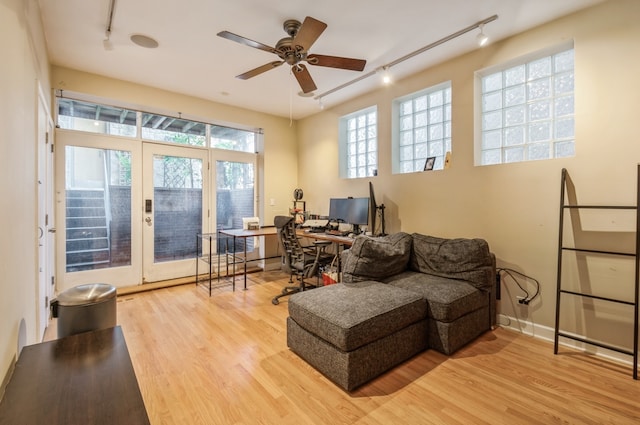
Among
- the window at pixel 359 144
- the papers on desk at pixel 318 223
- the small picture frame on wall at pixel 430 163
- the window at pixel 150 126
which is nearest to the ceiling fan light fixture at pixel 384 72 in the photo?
the window at pixel 359 144

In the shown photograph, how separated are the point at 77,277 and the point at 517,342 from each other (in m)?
→ 5.05

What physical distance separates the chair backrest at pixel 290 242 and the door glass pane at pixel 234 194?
1.64m

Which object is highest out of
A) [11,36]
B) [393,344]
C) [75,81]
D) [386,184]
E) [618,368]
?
[75,81]

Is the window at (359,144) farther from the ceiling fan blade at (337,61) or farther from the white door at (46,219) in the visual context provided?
the white door at (46,219)

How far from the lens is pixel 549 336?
2.68 meters

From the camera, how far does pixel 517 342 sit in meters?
2.65

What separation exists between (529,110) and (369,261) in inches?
87.2

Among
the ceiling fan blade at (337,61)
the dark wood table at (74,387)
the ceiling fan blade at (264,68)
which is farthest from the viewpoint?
the ceiling fan blade at (264,68)

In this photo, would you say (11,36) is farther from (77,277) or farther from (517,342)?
(517,342)

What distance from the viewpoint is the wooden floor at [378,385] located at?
175 cm

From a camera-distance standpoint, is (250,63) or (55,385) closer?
(55,385)

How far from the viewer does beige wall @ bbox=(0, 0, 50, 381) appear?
4.46 ft

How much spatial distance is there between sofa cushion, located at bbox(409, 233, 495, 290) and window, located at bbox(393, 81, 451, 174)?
1.03 m

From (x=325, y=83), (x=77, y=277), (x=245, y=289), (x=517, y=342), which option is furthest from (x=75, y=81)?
(x=517, y=342)
